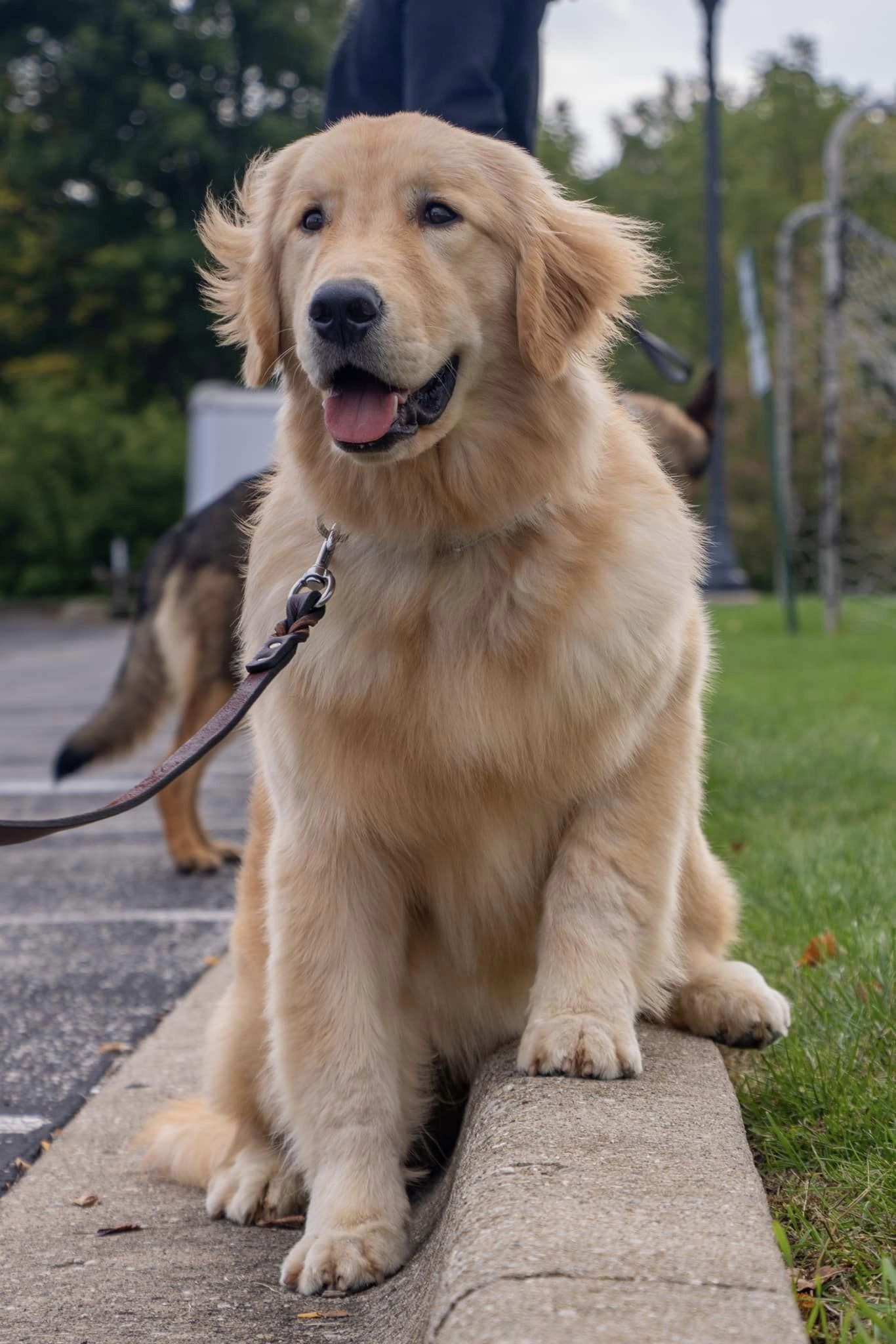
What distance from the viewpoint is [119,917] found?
4887 millimetres

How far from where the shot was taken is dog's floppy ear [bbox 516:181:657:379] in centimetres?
264

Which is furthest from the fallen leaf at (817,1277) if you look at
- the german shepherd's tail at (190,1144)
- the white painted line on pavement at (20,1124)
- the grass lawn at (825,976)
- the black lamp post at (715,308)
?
the black lamp post at (715,308)

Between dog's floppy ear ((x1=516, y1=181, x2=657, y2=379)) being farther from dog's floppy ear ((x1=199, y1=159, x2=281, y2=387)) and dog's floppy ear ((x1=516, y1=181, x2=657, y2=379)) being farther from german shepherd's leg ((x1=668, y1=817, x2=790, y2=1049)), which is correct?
german shepherd's leg ((x1=668, y1=817, x2=790, y2=1049))

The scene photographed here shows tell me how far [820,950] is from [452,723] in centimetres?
128

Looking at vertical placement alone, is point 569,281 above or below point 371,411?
above

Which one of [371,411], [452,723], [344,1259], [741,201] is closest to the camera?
[344,1259]

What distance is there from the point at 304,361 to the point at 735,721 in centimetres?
560

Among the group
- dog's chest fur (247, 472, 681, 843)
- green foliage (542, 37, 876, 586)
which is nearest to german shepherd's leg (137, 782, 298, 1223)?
dog's chest fur (247, 472, 681, 843)

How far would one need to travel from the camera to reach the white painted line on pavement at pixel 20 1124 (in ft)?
9.90

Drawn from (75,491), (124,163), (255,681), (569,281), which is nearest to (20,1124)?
(255,681)

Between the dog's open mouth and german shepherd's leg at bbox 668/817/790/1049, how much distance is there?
0.95 m

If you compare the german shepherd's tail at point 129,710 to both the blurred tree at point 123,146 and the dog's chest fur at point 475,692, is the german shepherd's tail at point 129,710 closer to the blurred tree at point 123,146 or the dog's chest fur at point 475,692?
the dog's chest fur at point 475,692

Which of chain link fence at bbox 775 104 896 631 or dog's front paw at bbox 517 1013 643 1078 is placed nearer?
dog's front paw at bbox 517 1013 643 1078

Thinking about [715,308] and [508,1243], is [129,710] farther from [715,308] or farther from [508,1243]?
[715,308]
